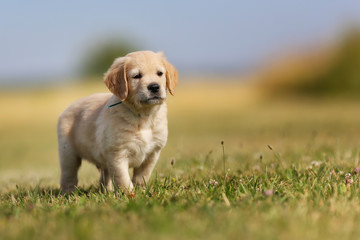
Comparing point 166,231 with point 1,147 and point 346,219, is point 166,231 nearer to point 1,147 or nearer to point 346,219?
point 346,219

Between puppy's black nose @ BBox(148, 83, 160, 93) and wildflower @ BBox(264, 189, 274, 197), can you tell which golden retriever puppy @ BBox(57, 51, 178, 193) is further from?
wildflower @ BBox(264, 189, 274, 197)

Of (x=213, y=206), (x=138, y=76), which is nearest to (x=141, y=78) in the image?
(x=138, y=76)

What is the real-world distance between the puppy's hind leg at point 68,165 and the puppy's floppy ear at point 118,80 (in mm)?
971

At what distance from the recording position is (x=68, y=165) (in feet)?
15.5

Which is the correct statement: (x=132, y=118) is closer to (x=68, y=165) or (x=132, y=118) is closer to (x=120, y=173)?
(x=120, y=173)

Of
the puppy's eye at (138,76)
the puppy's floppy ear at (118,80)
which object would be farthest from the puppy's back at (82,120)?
the puppy's eye at (138,76)

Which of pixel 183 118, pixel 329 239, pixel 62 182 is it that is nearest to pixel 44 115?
pixel 183 118

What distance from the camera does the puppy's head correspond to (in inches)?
154

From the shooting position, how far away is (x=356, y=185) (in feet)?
11.3

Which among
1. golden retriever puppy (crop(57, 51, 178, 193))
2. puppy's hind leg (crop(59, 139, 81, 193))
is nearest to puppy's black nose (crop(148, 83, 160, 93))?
golden retriever puppy (crop(57, 51, 178, 193))

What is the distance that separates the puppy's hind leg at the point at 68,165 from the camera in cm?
470

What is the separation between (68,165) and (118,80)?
1.23m

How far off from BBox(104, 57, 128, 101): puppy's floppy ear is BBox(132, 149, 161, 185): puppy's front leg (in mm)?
664

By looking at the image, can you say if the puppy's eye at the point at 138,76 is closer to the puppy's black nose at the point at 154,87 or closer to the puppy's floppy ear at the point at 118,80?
the puppy's floppy ear at the point at 118,80
